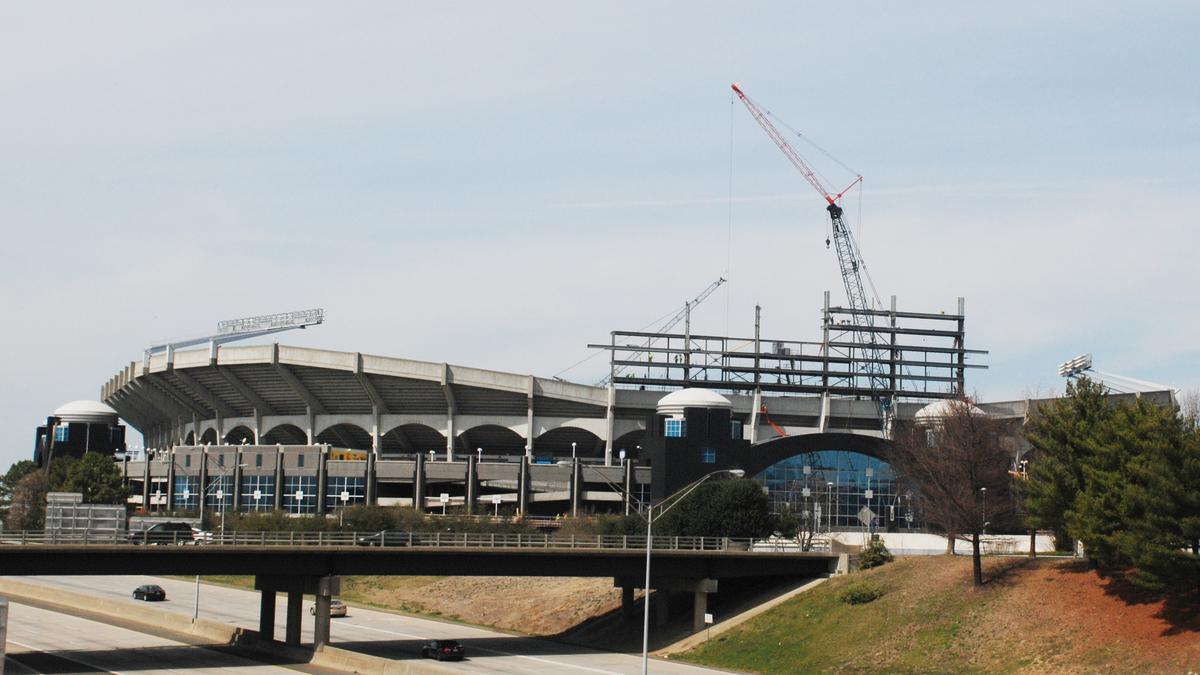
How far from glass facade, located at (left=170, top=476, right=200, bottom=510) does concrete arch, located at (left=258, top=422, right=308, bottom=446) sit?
1274cm

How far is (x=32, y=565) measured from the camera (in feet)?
240

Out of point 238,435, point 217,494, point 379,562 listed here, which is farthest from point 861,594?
point 238,435

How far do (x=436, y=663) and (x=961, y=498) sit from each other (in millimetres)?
32829

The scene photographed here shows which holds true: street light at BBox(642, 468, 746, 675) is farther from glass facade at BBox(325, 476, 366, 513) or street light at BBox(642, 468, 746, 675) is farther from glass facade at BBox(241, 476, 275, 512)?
glass facade at BBox(241, 476, 275, 512)

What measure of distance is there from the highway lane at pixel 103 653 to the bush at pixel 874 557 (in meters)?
38.6

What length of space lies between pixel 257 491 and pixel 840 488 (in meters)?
72.6

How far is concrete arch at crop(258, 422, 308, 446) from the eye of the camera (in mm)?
189375

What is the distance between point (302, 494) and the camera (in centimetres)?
16712

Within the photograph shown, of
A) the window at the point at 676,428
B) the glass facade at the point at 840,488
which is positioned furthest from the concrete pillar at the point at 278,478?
the glass facade at the point at 840,488

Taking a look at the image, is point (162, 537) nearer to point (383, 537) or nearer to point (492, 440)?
point (383, 537)

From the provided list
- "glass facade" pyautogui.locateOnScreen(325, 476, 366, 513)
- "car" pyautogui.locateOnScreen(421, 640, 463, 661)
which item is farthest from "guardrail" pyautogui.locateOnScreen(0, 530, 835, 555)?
"glass facade" pyautogui.locateOnScreen(325, 476, 366, 513)

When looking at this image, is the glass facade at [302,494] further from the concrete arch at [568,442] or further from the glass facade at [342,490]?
the concrete arch at [568,442]

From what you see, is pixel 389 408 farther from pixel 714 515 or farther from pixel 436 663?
pixel 436 663

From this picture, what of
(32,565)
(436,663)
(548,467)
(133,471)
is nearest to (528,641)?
(436,663)
